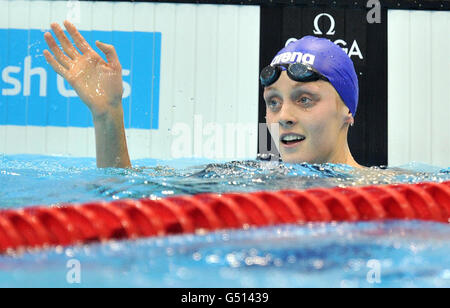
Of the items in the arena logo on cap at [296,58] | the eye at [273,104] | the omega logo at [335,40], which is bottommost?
the eye at [273,104]

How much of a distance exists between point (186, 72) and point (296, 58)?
2754 mm

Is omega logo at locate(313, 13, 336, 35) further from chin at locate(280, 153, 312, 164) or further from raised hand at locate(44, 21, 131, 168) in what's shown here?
raised hand at locate(44, 21, 131, 168)

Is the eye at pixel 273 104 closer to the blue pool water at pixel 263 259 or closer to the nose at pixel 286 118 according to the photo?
the nose at pixel 286 118

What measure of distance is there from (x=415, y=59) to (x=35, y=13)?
384 centimetres

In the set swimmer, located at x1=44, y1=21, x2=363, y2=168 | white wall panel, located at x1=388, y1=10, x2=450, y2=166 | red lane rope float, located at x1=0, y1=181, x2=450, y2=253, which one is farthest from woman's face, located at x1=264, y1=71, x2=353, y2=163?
white wall panel, located at x1=388, y1=10, x2=450, y2=166

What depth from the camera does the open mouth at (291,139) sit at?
9.00 feet

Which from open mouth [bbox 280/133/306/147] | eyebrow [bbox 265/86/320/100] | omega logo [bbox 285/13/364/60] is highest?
omega logo [bbox 285/13/364/60]

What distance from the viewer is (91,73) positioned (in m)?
2.62

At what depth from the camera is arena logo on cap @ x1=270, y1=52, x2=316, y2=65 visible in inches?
112

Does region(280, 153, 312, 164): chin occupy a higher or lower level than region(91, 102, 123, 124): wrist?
lower

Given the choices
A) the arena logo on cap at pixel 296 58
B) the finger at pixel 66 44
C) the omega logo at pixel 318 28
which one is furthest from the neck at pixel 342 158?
A: the omega logo at pixel 318 28

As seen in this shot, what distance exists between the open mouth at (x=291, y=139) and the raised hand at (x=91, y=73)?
0.82 meters

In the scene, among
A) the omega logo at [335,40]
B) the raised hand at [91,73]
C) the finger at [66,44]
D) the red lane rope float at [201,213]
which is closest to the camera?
the red lane rope float at [201,213]
